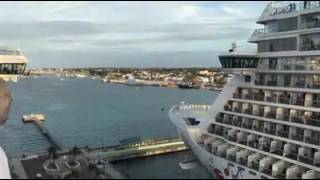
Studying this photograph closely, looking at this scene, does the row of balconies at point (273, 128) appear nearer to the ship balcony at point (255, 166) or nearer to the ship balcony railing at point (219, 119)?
the ship balcony railing at point (219, 119)

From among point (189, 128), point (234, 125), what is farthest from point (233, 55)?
point (189, 128)

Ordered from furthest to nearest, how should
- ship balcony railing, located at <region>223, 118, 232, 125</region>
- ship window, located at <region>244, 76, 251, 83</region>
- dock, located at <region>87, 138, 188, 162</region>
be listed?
dock, located at <region>87, 138, 188, 162</region> → ship balcony railing, located at <region>223, 118, 232, 125</region> → ship window, located at <region>244, 76, 251, 83</region>

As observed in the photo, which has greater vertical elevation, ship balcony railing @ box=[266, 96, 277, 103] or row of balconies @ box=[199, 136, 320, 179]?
ship balcony railing @ box=[266, 96, 277, 103]

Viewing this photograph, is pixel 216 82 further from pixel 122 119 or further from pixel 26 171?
pixel 26 171

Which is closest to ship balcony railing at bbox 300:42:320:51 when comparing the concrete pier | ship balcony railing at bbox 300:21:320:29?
ship balcony railing at bbox 300:21:320:29

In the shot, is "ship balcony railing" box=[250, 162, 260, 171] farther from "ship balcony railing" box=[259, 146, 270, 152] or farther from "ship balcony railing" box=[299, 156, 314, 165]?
"ship balcony railing" box=[299, 156, 314, 165]

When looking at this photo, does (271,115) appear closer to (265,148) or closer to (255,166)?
(265,148)

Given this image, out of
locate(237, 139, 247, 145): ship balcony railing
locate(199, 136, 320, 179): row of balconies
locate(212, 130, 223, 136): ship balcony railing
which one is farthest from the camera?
locate(212, 130, 223, 136): ship balcony railing
